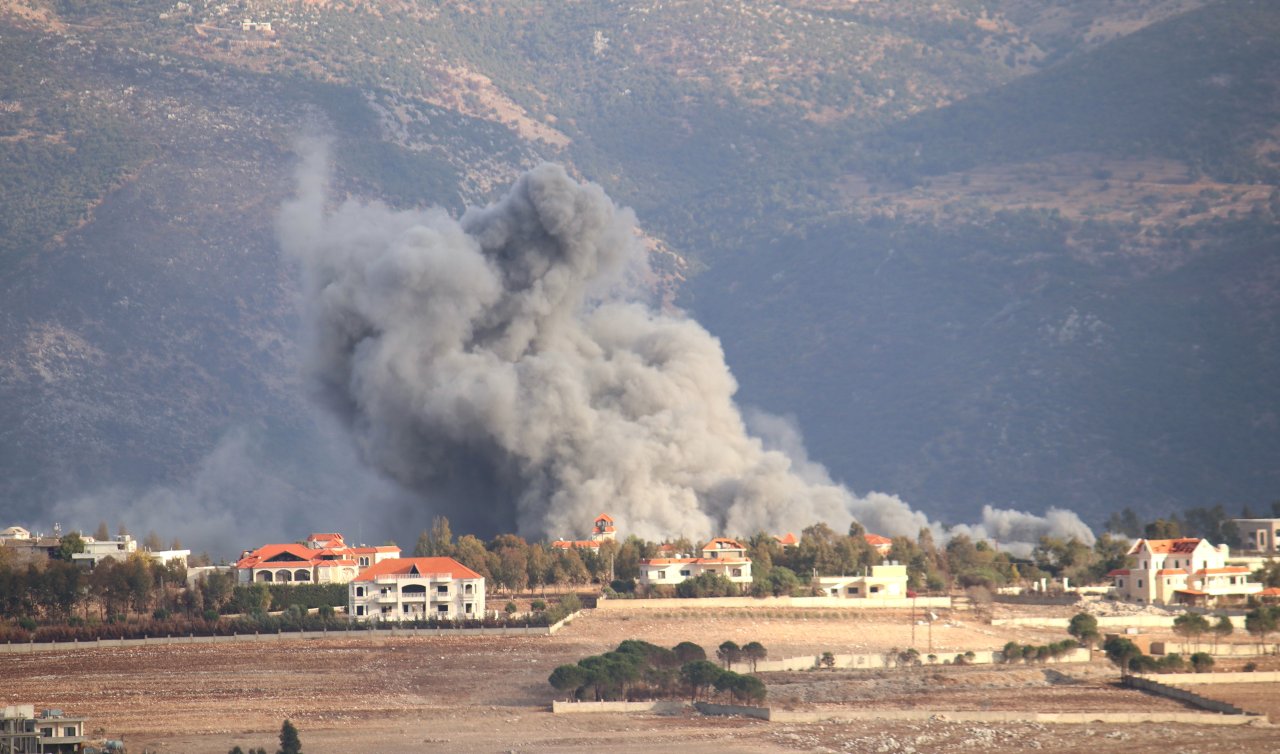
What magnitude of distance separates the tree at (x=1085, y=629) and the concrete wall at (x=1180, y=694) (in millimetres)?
6203

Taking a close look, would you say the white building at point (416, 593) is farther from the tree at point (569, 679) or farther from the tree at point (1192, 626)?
the tree at point (1192, 626)

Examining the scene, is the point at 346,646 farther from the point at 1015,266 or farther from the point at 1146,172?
the point at 1146,172

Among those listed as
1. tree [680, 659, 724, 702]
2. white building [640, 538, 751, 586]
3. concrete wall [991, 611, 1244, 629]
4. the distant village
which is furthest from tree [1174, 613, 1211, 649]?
tree [680, 659, 724, 702]

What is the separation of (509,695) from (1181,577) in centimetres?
3289

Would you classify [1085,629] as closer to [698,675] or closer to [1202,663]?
[1202,663]

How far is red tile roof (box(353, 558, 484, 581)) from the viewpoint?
84875 mm

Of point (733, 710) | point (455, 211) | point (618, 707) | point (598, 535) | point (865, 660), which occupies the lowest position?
point (733, 710)

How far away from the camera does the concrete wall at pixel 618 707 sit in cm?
6931

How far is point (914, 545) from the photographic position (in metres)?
100

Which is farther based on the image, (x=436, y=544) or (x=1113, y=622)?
(x=436, y=544)

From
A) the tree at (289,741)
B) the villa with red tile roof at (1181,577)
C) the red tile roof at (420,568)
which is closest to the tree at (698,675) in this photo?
the tree at (289,741)

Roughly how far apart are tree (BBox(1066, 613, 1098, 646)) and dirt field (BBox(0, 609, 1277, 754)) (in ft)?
6.06

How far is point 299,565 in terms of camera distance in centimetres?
8994

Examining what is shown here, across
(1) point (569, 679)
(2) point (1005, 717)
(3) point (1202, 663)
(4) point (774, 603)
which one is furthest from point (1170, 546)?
(1) point (569, 679)
